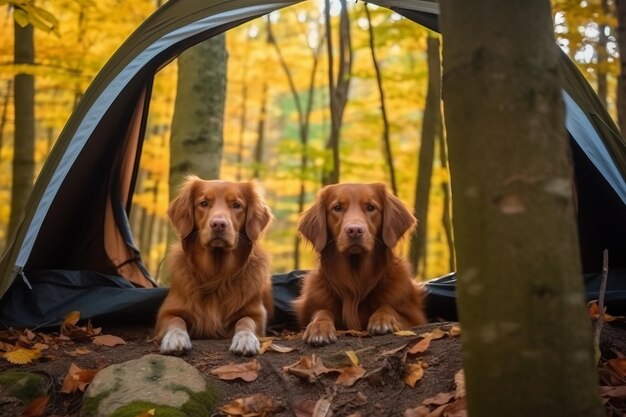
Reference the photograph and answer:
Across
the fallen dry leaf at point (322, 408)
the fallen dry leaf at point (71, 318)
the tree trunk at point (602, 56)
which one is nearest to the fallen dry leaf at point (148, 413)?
the fallen dry leaf at point (322, 408)

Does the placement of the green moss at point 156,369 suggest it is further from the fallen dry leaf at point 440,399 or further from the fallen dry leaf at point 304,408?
the fallen dry leaf at point 440,399

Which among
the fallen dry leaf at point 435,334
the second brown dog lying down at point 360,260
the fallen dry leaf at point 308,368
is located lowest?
the fallen dry leaf at point 308,368

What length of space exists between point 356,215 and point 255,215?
741 millimetres

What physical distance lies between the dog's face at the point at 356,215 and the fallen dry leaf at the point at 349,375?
1.24 meters

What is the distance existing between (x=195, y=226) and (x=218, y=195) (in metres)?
0.27

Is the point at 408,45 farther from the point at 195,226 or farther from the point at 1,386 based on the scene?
the point at 1,386

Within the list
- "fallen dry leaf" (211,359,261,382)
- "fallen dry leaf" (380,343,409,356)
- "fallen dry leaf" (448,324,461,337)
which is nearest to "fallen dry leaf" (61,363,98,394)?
"fallen dry leaf" (211,359,261,382)

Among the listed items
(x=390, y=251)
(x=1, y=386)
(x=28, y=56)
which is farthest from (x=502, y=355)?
(x=28, y=56)

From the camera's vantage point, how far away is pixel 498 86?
5.53ft

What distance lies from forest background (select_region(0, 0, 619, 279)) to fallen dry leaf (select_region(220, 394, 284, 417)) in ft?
10.9

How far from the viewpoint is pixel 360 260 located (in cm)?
440

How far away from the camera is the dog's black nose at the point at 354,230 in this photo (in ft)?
13.4

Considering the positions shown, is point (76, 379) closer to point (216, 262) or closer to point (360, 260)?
point (216, 262)

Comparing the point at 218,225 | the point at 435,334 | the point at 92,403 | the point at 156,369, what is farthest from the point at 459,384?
the point at 218,225
